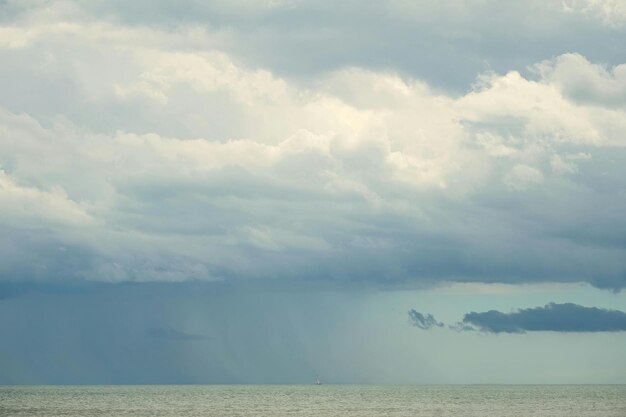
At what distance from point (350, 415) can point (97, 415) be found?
55845 mm

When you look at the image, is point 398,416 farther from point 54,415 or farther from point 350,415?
point 54,415

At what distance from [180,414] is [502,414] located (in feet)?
235

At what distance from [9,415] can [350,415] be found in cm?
7315

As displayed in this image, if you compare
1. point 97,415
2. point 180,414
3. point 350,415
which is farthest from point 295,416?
point 97,415

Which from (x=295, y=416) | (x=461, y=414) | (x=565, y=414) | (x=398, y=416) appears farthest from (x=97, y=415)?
(x=565, y=414)

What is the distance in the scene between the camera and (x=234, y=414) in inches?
7736

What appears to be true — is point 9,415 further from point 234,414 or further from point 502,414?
point 502,414

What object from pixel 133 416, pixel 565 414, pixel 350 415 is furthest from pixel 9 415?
pixel 565 414

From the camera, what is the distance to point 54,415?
192750mm

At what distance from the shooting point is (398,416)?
625ft

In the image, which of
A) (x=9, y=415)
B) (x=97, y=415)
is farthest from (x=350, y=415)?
(x=9, y=415)

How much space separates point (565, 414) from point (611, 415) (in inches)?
379

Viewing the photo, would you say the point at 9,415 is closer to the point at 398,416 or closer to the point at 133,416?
the point at 133,416

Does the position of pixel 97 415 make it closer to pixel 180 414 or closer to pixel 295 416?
pixel 180 414
